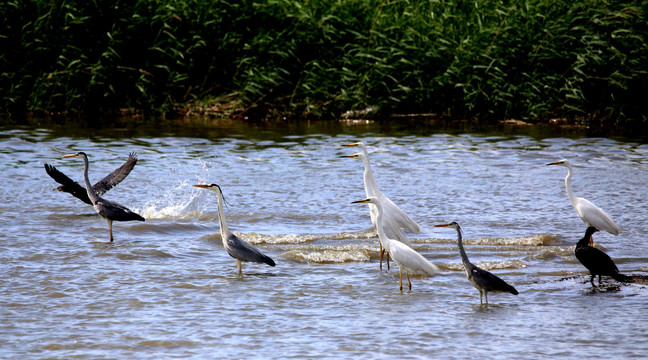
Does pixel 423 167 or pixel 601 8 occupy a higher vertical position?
pixel 601 8

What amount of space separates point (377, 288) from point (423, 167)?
6293 millimetres

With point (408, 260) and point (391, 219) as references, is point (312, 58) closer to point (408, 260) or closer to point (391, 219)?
point (391, 219)

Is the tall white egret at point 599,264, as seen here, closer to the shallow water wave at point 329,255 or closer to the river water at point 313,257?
the river water at point 313,257

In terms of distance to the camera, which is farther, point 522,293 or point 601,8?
point 601,8

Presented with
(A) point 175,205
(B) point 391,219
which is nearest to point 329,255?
(B) point 391,219

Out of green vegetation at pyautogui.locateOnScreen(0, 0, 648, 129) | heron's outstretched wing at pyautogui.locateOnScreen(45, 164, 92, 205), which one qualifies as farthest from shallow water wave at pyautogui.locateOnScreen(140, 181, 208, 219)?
green vegetation at pyautogui.locateOnScreen(0, 0, 648, 129)

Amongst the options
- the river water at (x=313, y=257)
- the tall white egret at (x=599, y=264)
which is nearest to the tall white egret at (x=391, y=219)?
the river water at (x=313, y=257)

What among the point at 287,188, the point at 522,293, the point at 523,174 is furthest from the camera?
the point at 523,174

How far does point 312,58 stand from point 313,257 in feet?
34.9

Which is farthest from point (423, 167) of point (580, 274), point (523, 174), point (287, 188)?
point (580, 274)

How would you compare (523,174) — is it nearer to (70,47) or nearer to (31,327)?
(31,327)

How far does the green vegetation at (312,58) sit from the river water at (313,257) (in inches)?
82.1

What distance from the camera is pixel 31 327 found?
17.0 ft

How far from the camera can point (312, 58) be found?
1733 cm
